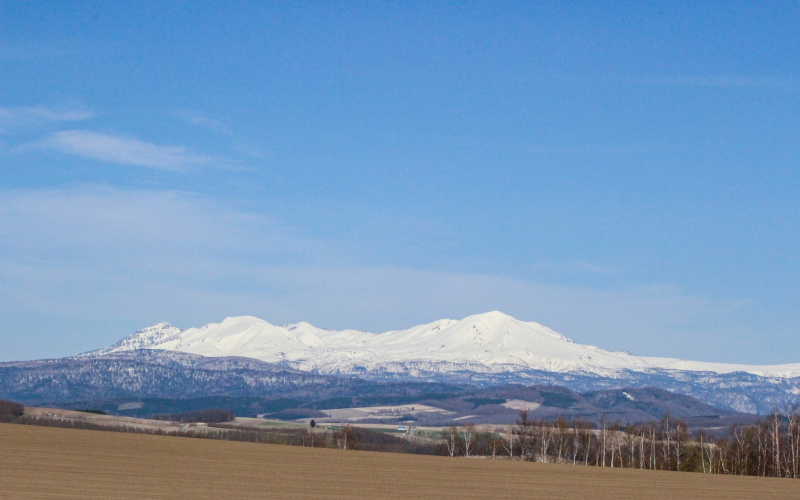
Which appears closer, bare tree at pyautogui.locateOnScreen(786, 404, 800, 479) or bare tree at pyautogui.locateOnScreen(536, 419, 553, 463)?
bare tree at pyautogui.locateOnScreen(786, 404, 800, 479)

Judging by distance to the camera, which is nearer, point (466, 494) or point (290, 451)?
point (466, 494)

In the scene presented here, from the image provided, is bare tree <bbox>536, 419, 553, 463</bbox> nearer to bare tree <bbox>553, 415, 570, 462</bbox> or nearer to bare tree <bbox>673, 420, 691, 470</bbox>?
bare tree <bbox>553, 415, 570, 462</bbox>

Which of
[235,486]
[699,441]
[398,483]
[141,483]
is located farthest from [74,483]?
[699,441]

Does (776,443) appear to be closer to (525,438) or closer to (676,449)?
(676,449)

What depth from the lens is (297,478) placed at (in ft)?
197

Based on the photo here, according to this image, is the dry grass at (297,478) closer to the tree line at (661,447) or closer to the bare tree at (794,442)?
the bare tree at (794,442)

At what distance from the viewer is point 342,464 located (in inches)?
3078

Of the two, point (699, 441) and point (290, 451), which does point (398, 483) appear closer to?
point (290, 451)

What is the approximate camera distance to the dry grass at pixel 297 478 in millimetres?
49250

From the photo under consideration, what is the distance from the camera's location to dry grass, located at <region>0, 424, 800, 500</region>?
49.2 meters

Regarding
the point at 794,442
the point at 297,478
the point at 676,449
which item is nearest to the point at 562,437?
the point at 676,449

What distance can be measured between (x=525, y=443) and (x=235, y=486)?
100 meters

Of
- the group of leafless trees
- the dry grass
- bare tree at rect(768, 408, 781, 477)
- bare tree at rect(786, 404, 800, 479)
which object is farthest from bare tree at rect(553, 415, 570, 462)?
the dry grass

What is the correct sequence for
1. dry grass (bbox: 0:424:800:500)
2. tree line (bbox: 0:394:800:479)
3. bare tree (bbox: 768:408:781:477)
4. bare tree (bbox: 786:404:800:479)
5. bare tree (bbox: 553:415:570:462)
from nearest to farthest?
dry grass (bbox: 0:424:800:500)
bare tree (bbox: 768:408:781:477)
bare tree (bbox: 786:404:800:479)
tree line (bbox: 0:394:800:479)
bare tree (bbox: 553:415:570:462)
